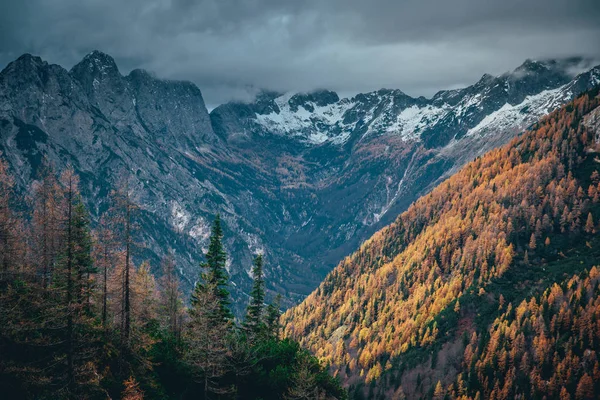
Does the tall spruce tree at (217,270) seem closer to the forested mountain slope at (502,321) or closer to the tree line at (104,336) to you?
the tree line at (104,336)

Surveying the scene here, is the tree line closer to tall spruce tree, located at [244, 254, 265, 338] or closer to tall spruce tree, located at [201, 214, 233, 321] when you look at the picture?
tall spruce tree, located at [201, 214, 233, 321]

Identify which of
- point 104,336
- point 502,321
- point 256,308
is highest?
point 256,308

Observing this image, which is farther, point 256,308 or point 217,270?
point 256,308

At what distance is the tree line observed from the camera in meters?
37.2

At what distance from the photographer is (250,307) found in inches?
2926

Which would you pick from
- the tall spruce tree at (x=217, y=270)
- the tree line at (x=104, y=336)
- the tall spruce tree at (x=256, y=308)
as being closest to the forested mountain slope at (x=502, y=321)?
the tall spruce tree at (x=256, y=308)

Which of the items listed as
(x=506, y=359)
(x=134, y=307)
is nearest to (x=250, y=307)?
(x=134, y=307)

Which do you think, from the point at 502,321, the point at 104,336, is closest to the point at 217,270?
the point at 104,336

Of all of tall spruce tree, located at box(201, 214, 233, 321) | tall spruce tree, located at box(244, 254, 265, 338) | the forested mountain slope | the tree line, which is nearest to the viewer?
the tree line

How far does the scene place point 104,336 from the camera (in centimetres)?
4484

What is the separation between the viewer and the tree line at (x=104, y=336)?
37.2 meters

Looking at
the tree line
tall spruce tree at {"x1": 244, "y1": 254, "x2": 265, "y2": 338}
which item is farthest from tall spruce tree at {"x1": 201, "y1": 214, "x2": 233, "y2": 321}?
tall spruce tree at {"x1": 244, "y1": 254, "x2": 265, "y2": 338}

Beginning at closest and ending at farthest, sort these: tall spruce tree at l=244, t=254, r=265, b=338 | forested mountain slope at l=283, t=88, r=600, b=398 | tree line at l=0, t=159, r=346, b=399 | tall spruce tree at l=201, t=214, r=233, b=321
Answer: tree line at l=0, t=159, r=346, b=399 < tall spruce tree at l=201, t=214, r=233, b=321 < tall spruce tree at l=244, t=254, r=265, b=338 < forested mountain slope at l=283, t=88, r=600, b=398

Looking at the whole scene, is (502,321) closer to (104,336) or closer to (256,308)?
(256,308)
